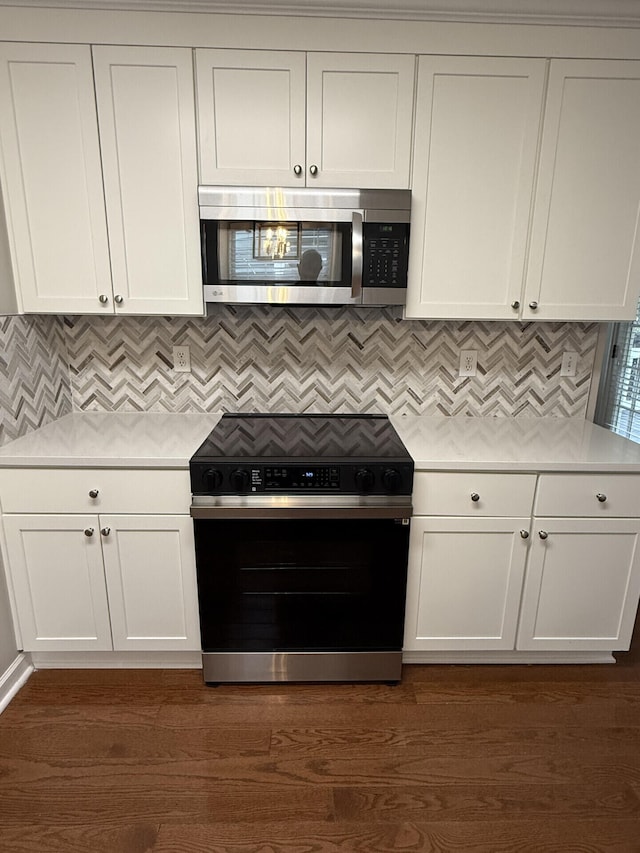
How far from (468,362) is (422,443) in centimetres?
59

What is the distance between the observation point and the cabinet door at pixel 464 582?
180cm

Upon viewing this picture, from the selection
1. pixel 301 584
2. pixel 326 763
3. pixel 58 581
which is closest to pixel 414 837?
pixel 326 763

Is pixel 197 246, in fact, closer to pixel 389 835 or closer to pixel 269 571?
pixel 269 571

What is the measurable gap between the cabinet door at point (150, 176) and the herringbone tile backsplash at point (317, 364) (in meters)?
0.32

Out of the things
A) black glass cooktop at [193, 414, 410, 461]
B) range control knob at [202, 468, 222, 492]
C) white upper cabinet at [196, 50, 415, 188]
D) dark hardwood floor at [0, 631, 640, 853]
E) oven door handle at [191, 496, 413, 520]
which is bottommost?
dark hardwood floor at [0, 631, 640, 853]

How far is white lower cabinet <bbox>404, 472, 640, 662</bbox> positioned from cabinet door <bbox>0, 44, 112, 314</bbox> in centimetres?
149

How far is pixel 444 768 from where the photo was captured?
5.20 ft

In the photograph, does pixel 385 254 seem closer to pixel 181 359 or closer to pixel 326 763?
pixel 181 359

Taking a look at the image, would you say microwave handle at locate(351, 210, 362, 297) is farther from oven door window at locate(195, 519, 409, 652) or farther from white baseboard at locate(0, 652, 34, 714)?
white baseboard at locate(0, 652, 34, 714)

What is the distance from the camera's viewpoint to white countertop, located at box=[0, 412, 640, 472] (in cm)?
171

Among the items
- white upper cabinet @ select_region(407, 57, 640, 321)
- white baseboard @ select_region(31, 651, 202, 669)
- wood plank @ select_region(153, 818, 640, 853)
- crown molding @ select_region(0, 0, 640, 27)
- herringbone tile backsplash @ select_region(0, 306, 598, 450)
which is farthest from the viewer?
herringbone tile backsplash @ select_region(0, 306, 598, 450)

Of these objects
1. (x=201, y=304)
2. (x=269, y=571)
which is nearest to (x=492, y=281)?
(x=201, y=304)

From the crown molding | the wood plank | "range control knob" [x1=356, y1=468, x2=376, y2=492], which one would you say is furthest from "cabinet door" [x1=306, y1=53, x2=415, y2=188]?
the wood plank

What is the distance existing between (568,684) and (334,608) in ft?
3.32
